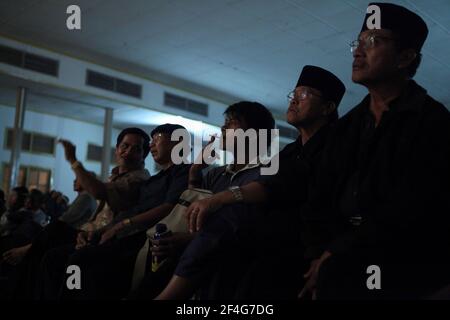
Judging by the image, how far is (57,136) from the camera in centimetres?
801

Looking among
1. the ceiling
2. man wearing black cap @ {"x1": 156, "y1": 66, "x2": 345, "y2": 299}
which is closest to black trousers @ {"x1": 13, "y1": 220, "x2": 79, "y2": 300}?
man wearing black cap @ {"x1": 156, "y1": 66, "x2": 345, "y2": 299}

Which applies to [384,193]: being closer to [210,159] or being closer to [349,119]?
[349,119]

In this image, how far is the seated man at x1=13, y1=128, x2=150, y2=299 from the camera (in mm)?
2111

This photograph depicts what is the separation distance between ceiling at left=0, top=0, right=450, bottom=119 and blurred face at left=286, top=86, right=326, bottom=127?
2627 mm

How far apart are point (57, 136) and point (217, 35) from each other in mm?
4493

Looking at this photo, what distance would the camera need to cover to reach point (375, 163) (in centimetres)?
116

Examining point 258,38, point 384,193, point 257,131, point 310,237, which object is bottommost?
point 310,237

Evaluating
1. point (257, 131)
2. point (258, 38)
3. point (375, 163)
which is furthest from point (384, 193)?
point (258, 38)

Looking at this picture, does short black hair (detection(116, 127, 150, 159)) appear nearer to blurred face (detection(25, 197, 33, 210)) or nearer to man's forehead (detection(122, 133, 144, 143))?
man's forehead (detection(122, 133, 144, 143))

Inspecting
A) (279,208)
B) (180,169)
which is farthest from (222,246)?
(180,169)

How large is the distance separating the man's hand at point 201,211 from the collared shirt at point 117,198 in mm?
951

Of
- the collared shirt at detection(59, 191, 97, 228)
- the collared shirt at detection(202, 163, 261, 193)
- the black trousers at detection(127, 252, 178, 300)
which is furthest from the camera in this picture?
the collared shirt at detection(59, 191, 97, 228)

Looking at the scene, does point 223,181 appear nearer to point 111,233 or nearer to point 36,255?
point 111,233
